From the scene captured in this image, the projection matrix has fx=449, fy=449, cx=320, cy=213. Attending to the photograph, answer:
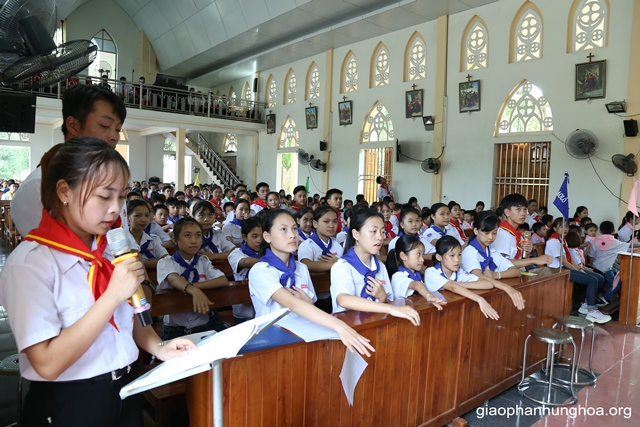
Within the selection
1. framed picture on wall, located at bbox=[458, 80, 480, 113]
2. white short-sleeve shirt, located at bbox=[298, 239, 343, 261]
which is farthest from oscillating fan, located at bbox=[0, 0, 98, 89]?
framed picture on wall, located at bbox=[458, 80, 480, 113]

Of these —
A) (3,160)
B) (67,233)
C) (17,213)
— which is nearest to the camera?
(67,233)

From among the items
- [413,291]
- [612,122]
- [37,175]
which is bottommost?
[413,291]

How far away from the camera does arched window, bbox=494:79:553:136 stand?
902cm

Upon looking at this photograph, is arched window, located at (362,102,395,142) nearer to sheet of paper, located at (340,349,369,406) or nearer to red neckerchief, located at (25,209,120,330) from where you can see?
sheet of paper, located at (340,349,369,406)

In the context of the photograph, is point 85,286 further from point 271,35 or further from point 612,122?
point 271,35

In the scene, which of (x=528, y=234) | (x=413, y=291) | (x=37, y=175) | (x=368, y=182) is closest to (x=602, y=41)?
(x=528, y=234)

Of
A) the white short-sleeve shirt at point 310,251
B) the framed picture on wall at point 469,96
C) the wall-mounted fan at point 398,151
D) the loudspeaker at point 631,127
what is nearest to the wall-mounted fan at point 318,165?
the wall-mounted fan at point 398,151

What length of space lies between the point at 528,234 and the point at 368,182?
7700 millimetres

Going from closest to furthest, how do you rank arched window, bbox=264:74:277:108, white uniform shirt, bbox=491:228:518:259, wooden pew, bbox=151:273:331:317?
wooden pew, bbox=151:273:331:317 < white uniform shirt, bbox=491:228:518:259 < arched window, bbox=264:74:277:108

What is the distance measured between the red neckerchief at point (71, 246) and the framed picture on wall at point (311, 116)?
42.2ft

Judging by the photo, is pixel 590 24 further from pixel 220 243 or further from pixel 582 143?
pixel 220 243

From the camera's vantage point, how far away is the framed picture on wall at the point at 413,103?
10812mm

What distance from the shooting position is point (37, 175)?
1535mm

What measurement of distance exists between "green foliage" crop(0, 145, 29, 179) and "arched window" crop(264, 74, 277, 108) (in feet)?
30.1
